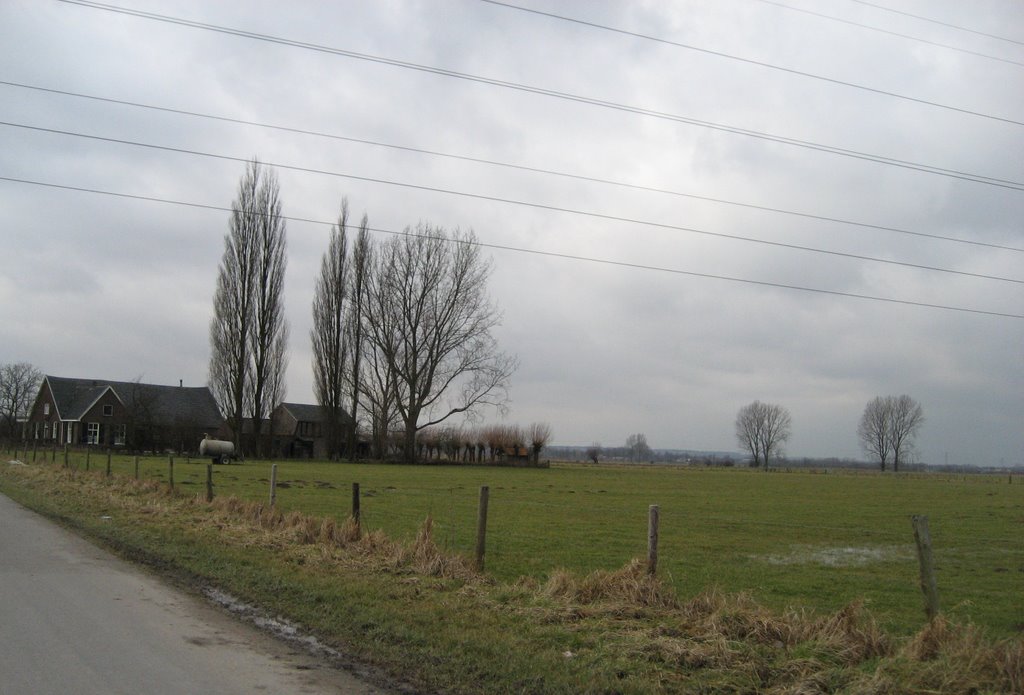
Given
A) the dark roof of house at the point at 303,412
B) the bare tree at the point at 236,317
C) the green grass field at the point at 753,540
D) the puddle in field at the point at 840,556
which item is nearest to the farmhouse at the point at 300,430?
the dark roof of house at the point at 303,412

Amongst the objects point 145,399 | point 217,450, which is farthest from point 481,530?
point 145,399

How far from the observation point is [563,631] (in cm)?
896

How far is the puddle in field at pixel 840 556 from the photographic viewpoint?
1780 centimetres

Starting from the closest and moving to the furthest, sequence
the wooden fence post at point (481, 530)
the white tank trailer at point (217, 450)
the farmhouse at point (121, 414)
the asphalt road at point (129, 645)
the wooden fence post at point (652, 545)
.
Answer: the asphalt road at point (129, 645) → the wooden fence post at point (652, 545) → the wooden fence post at point (481, 530) → the white tank trailer at point (217, 450) → the farmhouse at point (121, 414)

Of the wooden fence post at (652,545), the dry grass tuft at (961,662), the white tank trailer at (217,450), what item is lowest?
the white tank trailer at (217,450)

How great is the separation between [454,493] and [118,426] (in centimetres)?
5668

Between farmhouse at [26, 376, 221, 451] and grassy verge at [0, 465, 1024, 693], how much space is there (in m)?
64.0

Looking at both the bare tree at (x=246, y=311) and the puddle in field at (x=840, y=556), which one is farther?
the bare tree at (x=246, y=311)

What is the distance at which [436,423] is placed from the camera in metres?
84.2

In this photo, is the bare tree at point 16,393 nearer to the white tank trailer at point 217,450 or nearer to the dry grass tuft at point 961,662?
the white tank trailer at point 217,450

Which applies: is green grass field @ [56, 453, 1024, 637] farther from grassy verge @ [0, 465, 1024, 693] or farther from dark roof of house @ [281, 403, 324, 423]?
dark roof of house @ [281, 403, 324, 423]

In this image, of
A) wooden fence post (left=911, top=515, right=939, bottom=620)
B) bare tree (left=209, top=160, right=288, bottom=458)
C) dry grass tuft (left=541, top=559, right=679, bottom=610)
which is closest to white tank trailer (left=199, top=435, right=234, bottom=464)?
bare tree (left=209, top=160, right=288, bottom=458)

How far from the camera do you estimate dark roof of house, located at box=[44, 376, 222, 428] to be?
7888 cm

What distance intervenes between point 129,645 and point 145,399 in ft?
245
